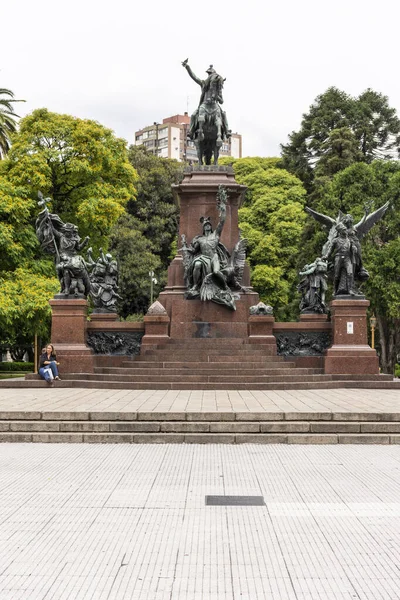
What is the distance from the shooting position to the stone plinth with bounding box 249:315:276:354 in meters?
19.9

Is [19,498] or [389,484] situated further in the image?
[389,484]

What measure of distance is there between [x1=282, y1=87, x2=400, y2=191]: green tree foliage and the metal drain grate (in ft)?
133

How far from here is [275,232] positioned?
49.6 meters

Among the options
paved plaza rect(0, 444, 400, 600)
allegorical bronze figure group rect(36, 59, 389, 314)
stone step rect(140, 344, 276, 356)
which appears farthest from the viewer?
allegorical bronze figure group rect(36, 59, 389, 314)

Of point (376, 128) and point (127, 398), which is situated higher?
point (376, 128)

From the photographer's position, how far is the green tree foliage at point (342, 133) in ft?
153

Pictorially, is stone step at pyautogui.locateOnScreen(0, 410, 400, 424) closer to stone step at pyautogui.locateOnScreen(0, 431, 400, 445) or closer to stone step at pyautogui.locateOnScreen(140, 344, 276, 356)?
stone step at pyautogui.locateOnScreen(0, 431, 400, 445)

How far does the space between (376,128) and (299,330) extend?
32545 millimetres

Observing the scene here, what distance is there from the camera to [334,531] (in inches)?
247

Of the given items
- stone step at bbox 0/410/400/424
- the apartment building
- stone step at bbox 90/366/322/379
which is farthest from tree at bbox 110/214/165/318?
the apartment building

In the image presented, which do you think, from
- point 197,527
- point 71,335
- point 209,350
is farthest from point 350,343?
point 197,527

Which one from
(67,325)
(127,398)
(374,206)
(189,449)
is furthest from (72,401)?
(374,206)

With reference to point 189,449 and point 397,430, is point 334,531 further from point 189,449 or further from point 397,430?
point 397,430

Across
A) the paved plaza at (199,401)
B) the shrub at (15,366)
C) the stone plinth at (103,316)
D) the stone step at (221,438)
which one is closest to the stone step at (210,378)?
the paved plaza at (199,401)
